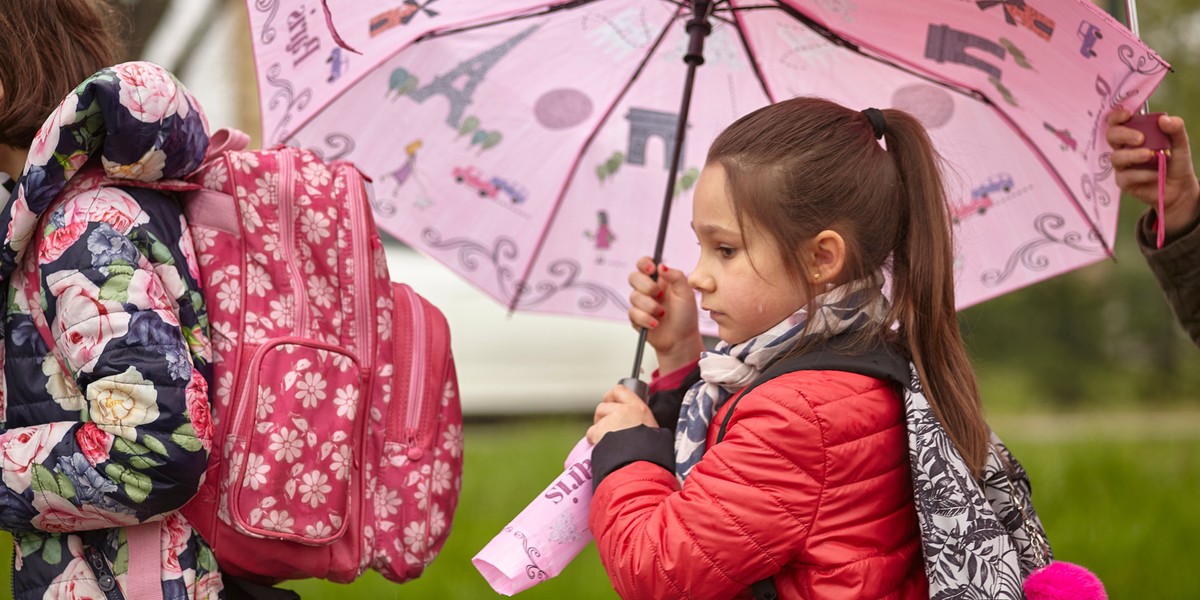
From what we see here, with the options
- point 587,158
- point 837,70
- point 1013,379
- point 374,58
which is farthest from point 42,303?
point 1013,379

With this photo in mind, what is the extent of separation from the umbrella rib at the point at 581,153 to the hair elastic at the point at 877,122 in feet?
2.37

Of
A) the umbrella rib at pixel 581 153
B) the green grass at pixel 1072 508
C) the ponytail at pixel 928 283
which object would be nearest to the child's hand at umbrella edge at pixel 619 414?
the ponytail at pixel 928 283

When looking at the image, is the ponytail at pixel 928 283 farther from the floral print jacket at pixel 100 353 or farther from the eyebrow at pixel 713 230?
the floral print jacket at pixel 100 353

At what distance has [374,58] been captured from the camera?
100 inches

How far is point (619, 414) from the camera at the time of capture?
90.1 inches

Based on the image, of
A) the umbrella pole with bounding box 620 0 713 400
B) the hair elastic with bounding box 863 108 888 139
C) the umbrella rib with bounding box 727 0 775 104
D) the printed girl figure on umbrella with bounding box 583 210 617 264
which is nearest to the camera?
the hair elastic with bounding box 863 108 888 139

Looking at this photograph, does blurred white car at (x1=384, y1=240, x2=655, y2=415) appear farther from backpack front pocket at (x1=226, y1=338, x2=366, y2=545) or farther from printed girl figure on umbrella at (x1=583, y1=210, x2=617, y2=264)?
backpack front pocket at (x1=226, y1=338, x2=366, y2=545)

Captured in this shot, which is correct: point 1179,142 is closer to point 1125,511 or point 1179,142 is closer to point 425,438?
point 425,438

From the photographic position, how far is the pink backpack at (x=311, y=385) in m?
2.06

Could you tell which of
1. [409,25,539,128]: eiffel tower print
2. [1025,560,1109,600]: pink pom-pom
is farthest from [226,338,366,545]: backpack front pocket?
[1025,560,1109,600]: pink pom-pom

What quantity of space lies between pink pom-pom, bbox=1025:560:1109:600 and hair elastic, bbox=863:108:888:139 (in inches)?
32.8

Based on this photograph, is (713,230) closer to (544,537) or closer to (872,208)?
(872,208)

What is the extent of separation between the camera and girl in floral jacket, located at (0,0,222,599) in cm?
190

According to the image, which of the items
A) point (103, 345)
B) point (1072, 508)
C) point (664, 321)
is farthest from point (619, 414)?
point (1072, 508)
